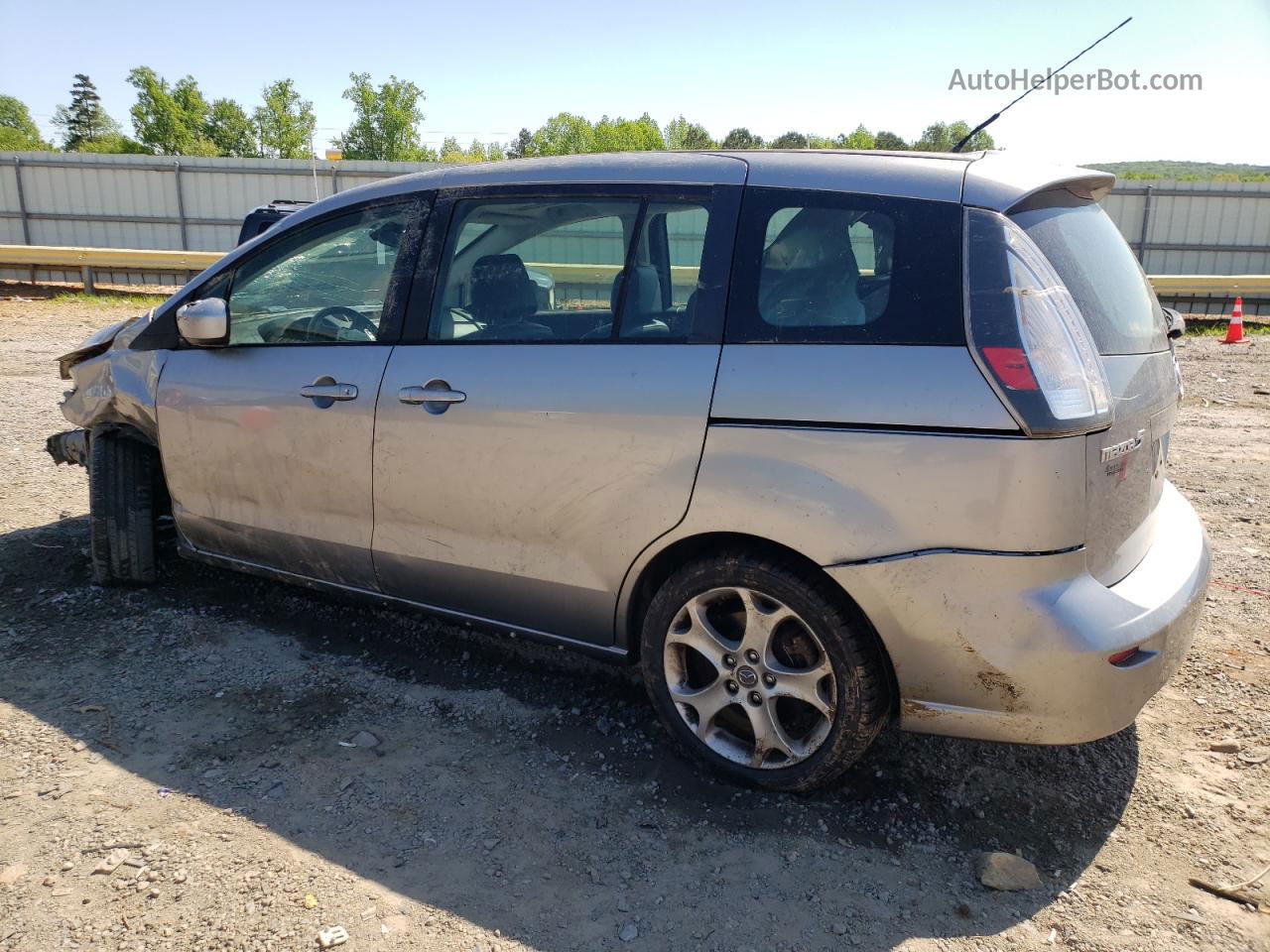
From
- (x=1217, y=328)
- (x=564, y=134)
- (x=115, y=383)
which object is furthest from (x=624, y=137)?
(x=115, y=383)

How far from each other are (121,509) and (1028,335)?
154 inches

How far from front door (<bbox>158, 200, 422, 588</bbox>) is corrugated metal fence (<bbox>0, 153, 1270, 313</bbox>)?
2056cm

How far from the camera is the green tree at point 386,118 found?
6525cm

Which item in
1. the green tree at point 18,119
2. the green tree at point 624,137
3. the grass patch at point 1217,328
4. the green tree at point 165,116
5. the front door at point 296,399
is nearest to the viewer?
the front door at point 296,399

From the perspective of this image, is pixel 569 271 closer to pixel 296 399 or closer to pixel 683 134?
pixel 296 399

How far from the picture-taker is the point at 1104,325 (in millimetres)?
2650

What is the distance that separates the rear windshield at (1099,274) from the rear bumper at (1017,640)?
0.69 m

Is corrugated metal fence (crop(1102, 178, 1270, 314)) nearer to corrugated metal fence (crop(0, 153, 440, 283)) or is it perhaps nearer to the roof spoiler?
corrugated metal fence (crop(0, 153, 440, 283))

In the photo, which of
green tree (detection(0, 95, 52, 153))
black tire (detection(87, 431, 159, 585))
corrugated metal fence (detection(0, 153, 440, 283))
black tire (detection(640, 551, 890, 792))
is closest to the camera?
black tire (detection(640, 551, 890, 792))

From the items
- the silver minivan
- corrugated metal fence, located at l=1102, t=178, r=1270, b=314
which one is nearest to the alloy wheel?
the silver minivan

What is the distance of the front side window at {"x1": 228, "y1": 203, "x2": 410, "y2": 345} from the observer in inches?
141

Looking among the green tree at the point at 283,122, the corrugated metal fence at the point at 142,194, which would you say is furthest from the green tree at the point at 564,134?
the corrugated metal fence at the point at 142,194

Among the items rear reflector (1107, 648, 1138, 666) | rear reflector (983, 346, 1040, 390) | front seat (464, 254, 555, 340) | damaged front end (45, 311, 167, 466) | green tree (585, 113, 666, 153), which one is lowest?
rear reflector (1107, 648, 1138, 666)

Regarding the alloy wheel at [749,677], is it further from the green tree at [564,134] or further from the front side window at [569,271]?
the green tree at [564,134]
